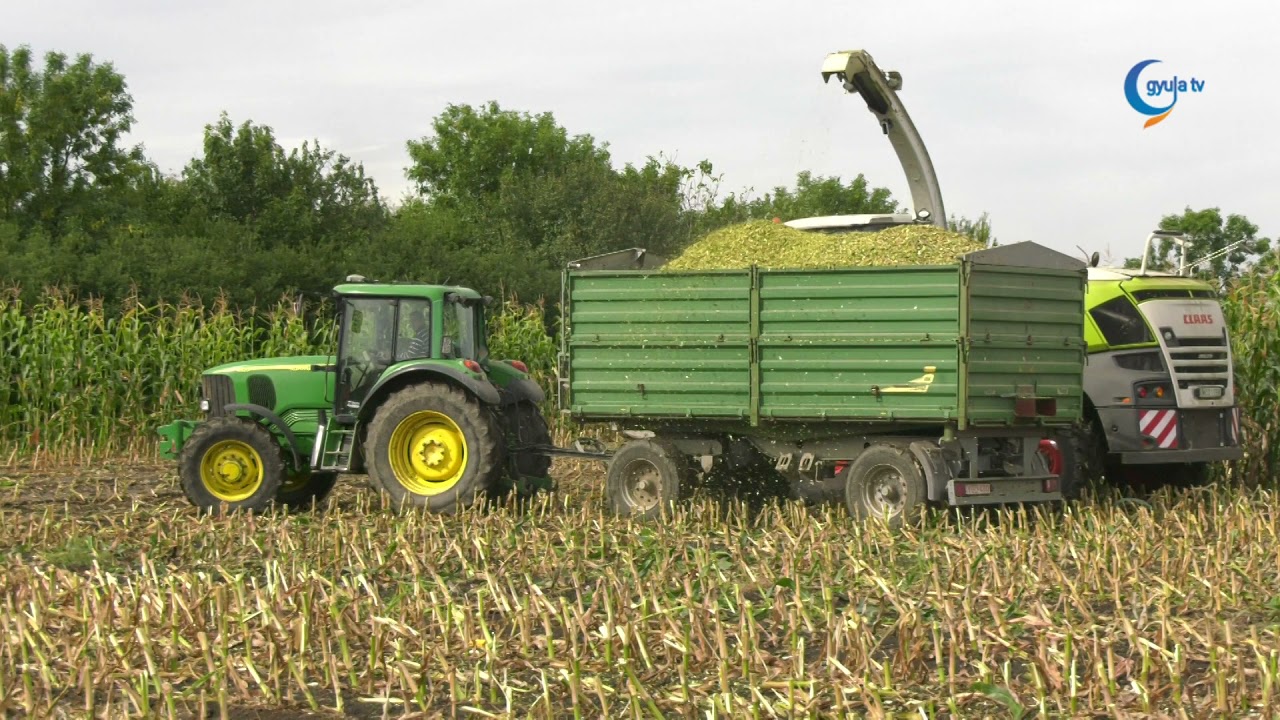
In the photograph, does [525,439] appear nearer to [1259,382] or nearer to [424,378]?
[424,378]

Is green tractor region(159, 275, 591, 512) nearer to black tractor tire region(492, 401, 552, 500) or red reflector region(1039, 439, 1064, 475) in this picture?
black tractor tire region(492, 401, 552, 500)

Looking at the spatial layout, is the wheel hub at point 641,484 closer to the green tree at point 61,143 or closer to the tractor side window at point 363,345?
the tractor side window at point 363,345

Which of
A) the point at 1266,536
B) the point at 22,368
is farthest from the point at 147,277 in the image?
the point at 1266,536

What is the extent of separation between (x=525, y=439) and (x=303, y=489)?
6.16 ft

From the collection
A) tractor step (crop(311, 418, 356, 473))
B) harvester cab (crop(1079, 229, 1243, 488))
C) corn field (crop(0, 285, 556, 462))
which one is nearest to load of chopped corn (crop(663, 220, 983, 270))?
harvester cab (crop(1079, 229, 1243, 488))

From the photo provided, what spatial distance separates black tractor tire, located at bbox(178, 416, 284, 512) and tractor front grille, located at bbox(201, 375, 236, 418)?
0.44 meters

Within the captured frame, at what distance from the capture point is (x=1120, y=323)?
11781mm

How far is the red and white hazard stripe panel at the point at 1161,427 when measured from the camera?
11477mm

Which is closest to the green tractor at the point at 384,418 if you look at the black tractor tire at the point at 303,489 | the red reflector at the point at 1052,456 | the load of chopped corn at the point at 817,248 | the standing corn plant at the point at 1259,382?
the black tractor tire at the point at 303,489

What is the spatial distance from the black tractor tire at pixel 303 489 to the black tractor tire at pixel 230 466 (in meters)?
0.66

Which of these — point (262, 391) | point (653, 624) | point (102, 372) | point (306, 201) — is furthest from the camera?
point (306, 201)

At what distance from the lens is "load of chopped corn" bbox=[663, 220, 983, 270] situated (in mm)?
10844

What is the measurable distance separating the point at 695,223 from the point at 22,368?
26.7 metres

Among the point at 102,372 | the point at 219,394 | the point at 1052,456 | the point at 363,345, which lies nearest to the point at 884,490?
the point at 1052,456
